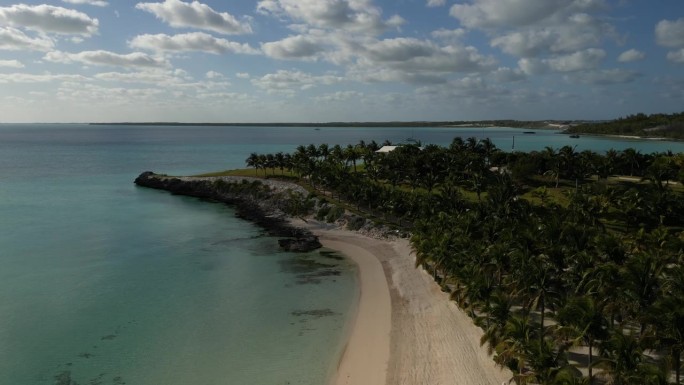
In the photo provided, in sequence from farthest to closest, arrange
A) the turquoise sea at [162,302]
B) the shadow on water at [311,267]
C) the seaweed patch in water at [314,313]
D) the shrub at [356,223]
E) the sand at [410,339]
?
the shrub at [356,223], the shadow on water at [311,267], the seaweed patch in water at [314,313], the turquoise sea at [162,302], the sand at [410,339]

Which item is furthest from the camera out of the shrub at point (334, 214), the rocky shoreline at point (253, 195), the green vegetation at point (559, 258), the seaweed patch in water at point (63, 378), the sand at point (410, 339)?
the shrub at point (334, 214)

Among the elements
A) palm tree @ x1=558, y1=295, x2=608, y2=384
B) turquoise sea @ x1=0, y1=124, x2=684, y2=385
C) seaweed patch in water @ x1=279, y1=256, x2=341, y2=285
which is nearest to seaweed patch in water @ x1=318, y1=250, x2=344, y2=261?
turquoise sea @ x1=0, y1=124, x2=684, y2=385

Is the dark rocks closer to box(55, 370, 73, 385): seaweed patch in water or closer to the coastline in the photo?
the coastline

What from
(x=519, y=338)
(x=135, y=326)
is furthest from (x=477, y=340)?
(x=135, y=326)

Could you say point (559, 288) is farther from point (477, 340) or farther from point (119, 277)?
→ point (119, 277)

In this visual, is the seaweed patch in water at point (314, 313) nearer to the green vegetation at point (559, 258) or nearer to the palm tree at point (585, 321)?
the green vegetation at point (559, 258)

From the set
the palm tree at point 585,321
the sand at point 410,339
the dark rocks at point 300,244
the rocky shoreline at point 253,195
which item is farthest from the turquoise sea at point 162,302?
the palm tree at point 585,321

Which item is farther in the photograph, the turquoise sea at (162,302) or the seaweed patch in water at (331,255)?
the seaweed patch in water at (331,255)
